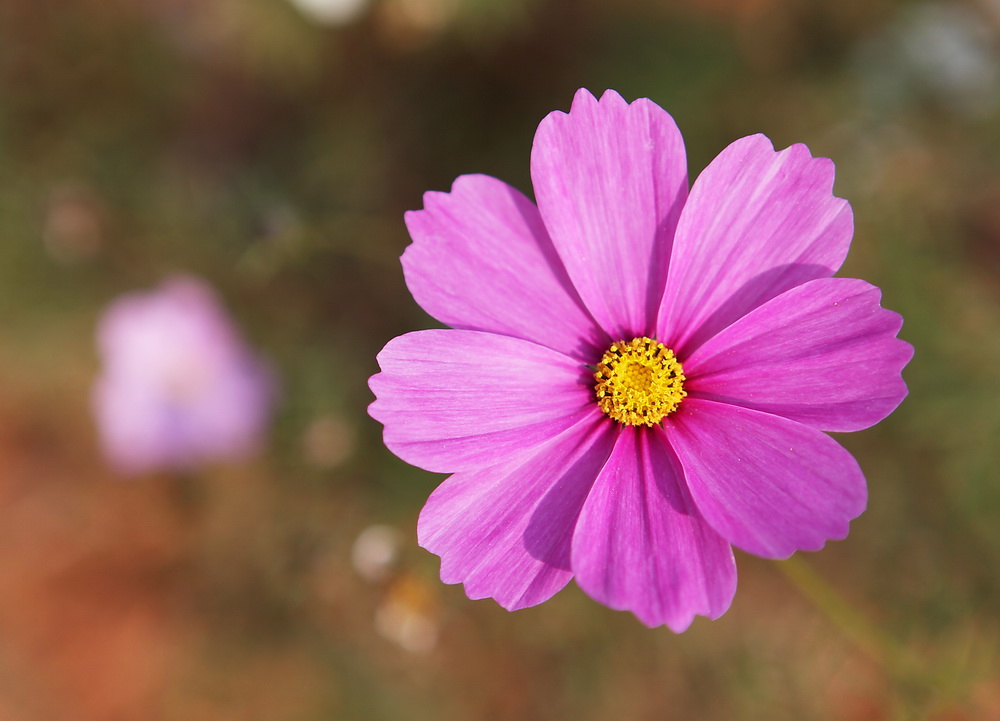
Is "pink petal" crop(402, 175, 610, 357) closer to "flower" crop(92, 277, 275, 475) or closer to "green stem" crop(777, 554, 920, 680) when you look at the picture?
"green stem" crop(777, 554, 920, 680)

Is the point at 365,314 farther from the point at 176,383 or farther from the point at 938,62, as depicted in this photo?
the point at 938,62

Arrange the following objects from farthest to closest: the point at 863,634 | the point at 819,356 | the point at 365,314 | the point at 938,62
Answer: the point at 365,314
the point at 938,62
the point at 863,634
the point at 819,356

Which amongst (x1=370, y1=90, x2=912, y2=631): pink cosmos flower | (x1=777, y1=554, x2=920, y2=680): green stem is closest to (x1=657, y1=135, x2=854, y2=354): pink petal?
(x1=370, y1=90, x2=912, y2=631): pink cosmos flower

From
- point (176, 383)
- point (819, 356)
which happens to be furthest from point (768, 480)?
point (176, 383)

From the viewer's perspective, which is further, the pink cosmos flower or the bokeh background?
the bokeh background

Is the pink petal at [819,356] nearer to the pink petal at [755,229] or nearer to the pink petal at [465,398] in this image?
the pink petal at [755,229]

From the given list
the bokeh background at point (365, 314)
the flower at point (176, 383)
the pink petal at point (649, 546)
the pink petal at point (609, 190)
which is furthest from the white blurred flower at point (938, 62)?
the flower at point (176, 383)

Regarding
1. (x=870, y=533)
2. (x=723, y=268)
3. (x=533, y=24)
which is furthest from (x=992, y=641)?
(x=533, y=24)

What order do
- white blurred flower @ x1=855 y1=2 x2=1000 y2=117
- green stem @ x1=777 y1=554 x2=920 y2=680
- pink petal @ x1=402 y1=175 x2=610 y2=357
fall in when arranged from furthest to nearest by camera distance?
white blurred flower @ x1=855 y1=2 x2=1000 y2=117
green stem @ x1=777 y1=554 x2=920 y2=680
pink petal @ x1=402 y1=175 x2=610 y2=357
